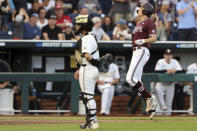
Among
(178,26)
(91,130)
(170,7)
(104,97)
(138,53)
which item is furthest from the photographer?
(170,7)

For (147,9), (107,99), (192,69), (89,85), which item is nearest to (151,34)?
(147,9)

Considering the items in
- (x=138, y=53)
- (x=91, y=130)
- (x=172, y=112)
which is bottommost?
(x=172, y=112)

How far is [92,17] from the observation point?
1432 centimetres

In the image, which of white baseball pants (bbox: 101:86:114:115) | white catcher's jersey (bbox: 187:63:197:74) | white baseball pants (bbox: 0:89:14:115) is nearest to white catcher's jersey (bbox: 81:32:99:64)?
white baseball pants (bbox: 101:86:114:115)

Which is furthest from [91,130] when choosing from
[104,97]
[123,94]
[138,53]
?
[123,94]

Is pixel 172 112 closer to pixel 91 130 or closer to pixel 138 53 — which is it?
pixel 138 53

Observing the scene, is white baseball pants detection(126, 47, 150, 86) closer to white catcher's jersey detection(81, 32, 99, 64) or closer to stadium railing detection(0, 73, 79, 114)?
white catcher's jersey detection(81, 32, 99, 64)

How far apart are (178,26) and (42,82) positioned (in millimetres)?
3835

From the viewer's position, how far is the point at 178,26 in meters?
13.9

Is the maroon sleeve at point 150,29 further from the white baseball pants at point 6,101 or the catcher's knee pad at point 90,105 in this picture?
the white baseball pants at point 6,101

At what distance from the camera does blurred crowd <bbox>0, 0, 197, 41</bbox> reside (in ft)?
43.9

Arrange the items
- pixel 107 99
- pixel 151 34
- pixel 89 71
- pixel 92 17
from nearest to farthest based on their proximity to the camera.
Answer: pixel 89 71
pixel 151 34
pixel 107 99
pixel 92 17

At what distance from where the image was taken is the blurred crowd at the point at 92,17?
13.4 m

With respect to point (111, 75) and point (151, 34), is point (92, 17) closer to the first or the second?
point (111, 75)
